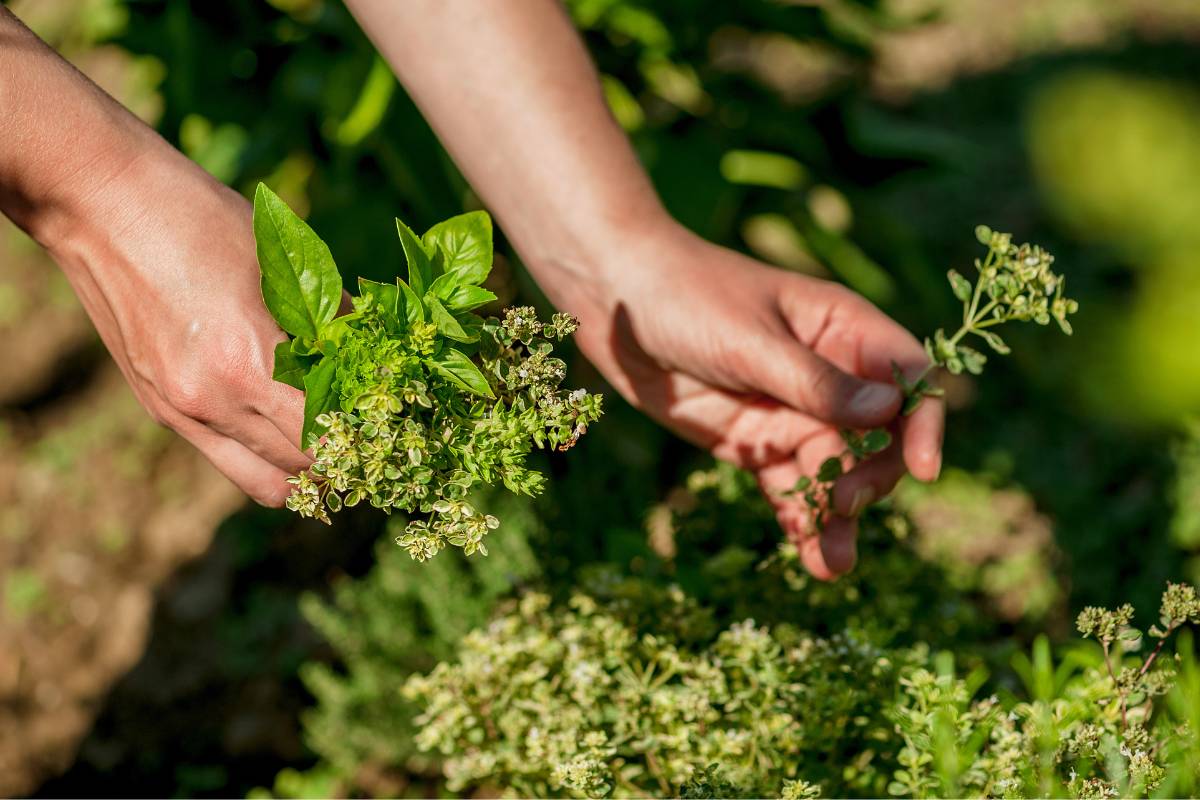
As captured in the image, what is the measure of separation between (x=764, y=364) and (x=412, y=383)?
89 cm

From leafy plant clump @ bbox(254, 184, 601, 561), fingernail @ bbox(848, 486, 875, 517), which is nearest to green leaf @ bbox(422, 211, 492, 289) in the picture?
leafy plant clump @ bbox(254, 184, 601, 561)

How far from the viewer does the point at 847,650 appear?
1.51 m

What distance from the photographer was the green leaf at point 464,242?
1125mm

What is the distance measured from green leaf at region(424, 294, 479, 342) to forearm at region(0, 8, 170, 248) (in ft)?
1.68

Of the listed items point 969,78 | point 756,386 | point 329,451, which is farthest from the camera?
point 969,78

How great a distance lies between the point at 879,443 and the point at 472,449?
68 centimetres

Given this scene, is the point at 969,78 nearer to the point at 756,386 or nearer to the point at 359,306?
the point at 756,386

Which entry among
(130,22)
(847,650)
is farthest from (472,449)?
(130,22)

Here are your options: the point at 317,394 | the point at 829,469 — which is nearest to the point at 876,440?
the point at 829,469

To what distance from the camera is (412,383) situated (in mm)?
1028

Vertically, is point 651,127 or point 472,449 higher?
point 651,127

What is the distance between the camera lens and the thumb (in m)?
1.59

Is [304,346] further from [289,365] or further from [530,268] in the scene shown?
[530,268]

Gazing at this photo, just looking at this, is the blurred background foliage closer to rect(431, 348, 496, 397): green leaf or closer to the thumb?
the thumb
